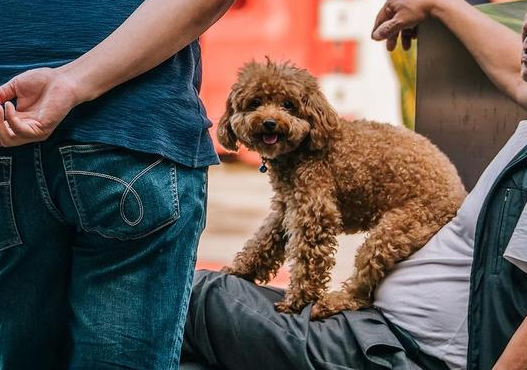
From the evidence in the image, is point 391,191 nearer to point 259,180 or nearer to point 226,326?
point 226,326

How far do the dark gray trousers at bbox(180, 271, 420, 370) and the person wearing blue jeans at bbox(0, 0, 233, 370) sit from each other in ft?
1.33

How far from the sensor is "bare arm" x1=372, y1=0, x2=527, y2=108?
5.16 feet

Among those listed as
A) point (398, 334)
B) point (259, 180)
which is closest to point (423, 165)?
point (398, 334)

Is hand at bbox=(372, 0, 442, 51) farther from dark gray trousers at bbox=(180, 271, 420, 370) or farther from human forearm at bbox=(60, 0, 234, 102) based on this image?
human forearm at bbox=(60, 0, 234, 102)

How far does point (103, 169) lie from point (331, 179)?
0.79 metres

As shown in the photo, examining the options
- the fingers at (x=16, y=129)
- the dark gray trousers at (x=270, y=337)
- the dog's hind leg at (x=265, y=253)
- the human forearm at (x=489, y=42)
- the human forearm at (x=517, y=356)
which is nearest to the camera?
the fingers at (x=16, y=129)

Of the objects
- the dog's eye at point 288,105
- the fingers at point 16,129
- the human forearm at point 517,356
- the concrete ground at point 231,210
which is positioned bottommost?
the concrete ground at point 231,210

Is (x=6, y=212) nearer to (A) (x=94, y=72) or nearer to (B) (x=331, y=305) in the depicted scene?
(A) (x=94, y=72)

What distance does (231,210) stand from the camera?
139 inches

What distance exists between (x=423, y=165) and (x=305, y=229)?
0.29m

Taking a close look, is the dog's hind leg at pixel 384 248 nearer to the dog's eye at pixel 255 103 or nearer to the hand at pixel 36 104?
the dog's eye at pixel 255 103

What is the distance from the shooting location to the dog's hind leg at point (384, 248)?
1.50 m

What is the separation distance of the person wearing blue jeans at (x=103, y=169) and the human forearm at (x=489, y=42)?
883 mm

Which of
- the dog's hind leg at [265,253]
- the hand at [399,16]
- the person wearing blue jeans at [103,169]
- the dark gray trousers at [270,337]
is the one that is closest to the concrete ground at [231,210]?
the dog's hind leg at [265,253]
